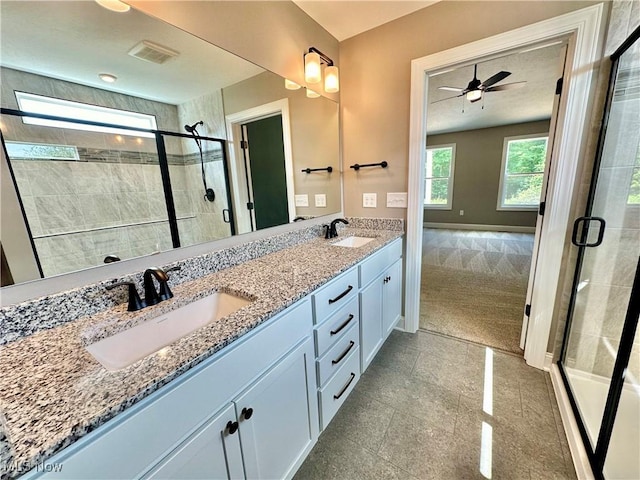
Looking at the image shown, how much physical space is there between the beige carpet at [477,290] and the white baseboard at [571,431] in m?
0.37

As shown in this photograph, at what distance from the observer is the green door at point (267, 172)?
159cm

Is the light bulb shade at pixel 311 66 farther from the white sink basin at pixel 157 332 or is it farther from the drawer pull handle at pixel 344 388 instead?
the drawer pull handle at pixel 344 388

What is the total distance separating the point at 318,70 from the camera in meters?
1.75

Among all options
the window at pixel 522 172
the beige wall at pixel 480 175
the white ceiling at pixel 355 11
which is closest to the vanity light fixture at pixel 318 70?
the white ceiling at pixel 355 11

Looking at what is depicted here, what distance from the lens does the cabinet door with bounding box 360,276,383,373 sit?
1.57 metres

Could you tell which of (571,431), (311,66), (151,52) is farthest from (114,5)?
(571,431)

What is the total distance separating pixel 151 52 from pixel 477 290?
3.47 metres

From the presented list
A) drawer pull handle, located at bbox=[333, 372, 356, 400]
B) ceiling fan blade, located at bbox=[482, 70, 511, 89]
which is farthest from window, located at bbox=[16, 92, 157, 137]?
ceiling fan blade, located at bbox=[482, 70, 511, 89]

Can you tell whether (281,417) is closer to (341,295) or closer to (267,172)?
(341,295)

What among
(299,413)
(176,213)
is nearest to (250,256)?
(176,213)

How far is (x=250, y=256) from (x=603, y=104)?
6.89 ft

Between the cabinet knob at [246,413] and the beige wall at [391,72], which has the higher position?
the beige wall at [391,72]

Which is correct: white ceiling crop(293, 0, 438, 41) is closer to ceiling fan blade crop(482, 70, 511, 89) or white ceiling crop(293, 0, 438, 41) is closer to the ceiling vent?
the ceiling vent

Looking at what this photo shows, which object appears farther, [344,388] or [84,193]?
[344,388]
